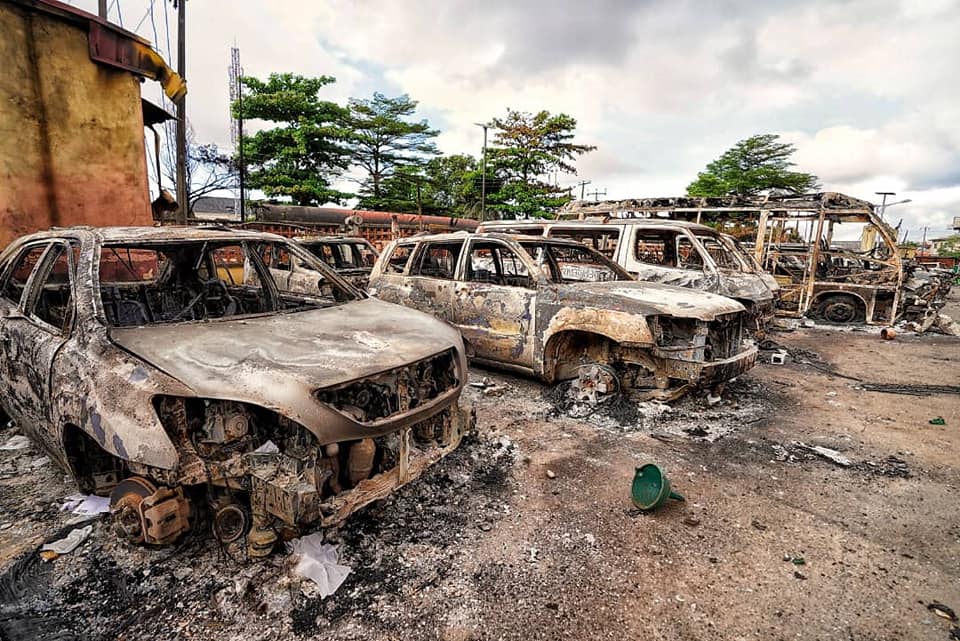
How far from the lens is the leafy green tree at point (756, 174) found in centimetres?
2636

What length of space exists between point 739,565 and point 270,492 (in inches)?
93.7

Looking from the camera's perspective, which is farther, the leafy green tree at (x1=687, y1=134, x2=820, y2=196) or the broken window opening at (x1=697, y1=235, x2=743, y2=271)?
the leafy green tree at (x1=687, y1=134, x2=820, y2=196)

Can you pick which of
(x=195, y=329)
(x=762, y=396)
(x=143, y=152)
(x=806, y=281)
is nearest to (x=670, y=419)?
(x=762, y=396)

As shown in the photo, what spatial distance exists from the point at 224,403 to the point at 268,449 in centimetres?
29

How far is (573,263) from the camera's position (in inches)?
245

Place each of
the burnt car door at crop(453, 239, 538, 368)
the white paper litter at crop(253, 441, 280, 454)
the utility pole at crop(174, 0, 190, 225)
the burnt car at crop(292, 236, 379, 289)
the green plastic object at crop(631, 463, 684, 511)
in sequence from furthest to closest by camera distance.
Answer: the utility pole at crop(174, 0, 190, 225)
the burnt car at crop(292, 236, 379, 289)
the burnt car door at crop(453, 239, 538, 368)
the green plastic object at crop(631, 463, 684, 511)
the white paper litter at crop(253, 441, 280, 454)

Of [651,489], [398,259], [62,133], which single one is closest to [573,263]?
[398,259]

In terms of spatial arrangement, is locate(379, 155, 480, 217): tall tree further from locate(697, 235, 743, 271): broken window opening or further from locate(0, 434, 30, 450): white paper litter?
locate(0, 434, 30, 450): white paper litter

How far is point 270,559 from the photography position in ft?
8.04

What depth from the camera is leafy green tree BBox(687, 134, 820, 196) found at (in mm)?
26359

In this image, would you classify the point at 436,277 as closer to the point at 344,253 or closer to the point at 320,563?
the point at 344,253

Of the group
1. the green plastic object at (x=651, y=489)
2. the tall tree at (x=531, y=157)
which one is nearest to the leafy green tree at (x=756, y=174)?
the tall tree at (x=531, y=157)

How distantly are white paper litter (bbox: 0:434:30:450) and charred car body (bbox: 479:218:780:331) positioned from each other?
6442 mm

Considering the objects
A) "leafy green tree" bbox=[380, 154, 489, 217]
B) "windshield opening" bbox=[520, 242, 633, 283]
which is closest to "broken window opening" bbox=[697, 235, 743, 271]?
"windshield opening" bbox=[520, 242, 633, 283]
